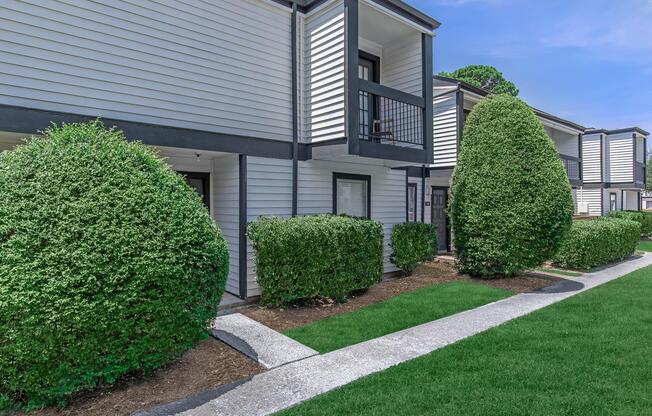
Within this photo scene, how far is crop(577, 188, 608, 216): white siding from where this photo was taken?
72.0 ft

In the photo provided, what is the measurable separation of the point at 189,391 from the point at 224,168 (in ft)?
15.2

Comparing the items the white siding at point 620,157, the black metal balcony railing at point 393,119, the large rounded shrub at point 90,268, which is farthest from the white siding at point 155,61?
the white siding at point 620,157

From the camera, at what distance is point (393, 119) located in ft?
30.2

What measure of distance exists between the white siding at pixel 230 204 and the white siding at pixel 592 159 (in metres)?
22.5

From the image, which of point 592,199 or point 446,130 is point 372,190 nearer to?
point 446,130

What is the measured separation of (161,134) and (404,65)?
599 cm

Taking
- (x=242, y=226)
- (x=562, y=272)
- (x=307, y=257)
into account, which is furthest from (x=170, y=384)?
(x=562, y=272)

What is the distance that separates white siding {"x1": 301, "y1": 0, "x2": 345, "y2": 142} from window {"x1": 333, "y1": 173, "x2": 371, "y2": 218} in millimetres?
1378

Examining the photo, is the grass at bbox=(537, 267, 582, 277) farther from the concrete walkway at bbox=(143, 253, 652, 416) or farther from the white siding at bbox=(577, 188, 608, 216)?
the white siding at bbox=(577, 188, 608, 216)

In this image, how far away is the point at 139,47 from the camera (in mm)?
5988

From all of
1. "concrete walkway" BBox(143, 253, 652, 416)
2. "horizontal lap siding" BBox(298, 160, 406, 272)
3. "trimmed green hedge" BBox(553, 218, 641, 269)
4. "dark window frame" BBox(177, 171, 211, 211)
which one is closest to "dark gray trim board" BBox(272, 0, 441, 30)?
"horizontal lap siding" BBox(298, 160, 406, 272)

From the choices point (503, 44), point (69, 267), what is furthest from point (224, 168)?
point (503, 44)

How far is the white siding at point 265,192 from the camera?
7105mm

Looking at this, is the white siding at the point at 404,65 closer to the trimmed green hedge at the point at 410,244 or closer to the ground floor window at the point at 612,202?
the trimmed green hedge at the point at 410,244
